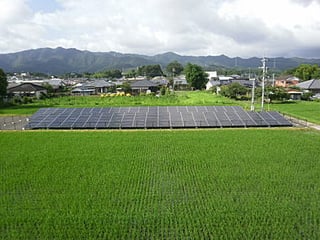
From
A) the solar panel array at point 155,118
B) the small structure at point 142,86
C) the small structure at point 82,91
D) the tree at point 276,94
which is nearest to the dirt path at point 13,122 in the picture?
the solar panel array at point 155,118

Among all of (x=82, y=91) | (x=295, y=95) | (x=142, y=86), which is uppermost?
(x=142, y=86)

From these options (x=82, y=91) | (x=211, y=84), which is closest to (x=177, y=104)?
(x=82, y=91)

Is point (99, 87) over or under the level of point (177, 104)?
over

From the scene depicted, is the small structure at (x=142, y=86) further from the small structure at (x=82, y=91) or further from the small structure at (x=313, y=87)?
the small structure at (x=313, y=87)

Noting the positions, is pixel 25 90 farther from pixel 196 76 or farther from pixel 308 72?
pixel 308 72

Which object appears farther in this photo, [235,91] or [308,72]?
[308,72]

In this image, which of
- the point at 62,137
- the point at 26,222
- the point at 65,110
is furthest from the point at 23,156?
the point at 65,110
